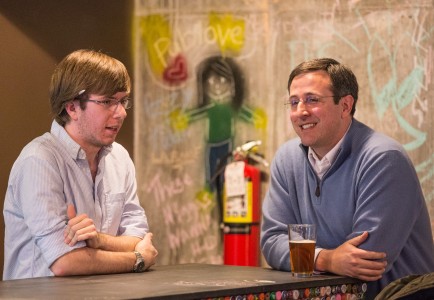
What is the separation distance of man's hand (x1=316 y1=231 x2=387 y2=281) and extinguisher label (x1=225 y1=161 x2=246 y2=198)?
257cm

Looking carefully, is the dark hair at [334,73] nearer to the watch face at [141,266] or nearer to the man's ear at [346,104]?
the man's ear at [346,104]

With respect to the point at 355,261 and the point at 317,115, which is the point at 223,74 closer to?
the point at 317,115

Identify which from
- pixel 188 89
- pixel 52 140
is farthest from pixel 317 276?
pixel 188 89

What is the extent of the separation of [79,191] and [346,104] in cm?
109

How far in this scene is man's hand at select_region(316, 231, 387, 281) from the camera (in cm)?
296

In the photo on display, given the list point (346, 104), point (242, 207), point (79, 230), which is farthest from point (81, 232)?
point (242, 207)

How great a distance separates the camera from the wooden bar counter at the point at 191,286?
2.36 meters

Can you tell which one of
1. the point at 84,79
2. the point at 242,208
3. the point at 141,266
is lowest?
the point at 242,208

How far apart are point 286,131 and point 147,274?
2.87 metres

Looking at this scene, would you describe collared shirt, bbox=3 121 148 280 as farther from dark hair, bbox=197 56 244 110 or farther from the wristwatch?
dark hair, bbox=197 56 244 110

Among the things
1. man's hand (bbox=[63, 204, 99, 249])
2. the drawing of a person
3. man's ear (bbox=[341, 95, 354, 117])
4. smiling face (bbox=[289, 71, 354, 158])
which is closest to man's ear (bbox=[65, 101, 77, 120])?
man's hand (bbox=[63, 204, 99, 249])

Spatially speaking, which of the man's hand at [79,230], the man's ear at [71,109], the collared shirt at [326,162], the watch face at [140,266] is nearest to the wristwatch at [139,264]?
the watch face at [140,266]

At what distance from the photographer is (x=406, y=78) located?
5273mm

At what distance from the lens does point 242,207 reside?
18.4ft
